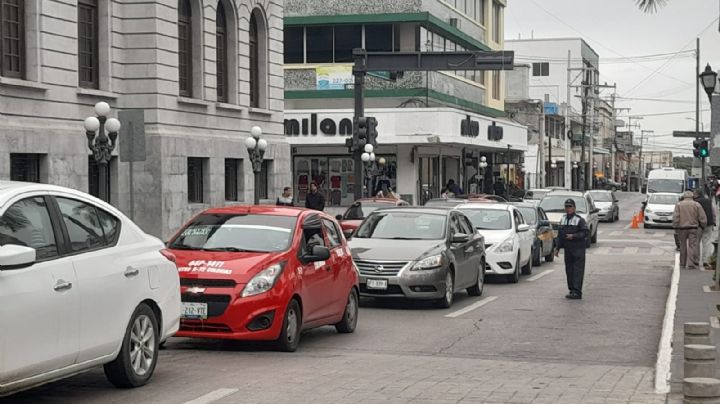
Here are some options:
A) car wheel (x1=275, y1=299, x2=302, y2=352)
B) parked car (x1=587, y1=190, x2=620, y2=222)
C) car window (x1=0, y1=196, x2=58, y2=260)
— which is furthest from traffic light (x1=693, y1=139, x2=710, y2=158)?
car window (x1=0, y1=196, x2=58, y2=260)

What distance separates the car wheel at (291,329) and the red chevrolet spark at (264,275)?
0.01m

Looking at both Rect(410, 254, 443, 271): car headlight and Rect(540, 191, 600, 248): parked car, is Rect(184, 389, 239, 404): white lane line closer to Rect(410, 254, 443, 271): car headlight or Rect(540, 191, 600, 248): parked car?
Rect(410, 254, 443, 271): car headlight

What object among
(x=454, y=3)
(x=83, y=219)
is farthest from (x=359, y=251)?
(x=454, y=3)

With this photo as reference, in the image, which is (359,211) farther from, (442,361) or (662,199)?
(662,199)

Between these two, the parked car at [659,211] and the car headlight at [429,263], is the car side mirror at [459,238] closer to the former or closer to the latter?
the car headlight at [429,263]

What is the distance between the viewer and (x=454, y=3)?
204 ft

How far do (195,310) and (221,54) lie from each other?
Result: 22838 mm

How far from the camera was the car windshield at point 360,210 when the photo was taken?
26.2 metres

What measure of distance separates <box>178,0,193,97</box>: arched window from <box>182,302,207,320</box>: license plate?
20011 mm


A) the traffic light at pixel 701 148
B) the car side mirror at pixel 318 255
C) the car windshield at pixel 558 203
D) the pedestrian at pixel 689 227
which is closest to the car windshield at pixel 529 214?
the pedestrian at pixel 689 227

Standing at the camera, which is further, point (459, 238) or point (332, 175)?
point (332, 175)

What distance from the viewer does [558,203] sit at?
38281 millimetres

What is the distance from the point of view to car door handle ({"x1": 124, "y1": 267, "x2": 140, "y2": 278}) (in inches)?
353

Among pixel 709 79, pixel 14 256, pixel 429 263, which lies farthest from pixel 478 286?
pixel 14 256
